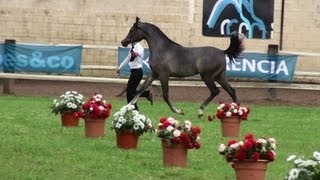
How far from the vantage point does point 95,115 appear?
1384cm

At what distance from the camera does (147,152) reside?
12531 millimetres

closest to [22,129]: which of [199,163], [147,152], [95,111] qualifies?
[95,111]

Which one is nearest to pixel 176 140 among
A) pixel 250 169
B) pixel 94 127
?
pixel 250 169

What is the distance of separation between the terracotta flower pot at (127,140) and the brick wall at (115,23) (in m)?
→ 17.4

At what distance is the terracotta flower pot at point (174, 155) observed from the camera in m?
10.9

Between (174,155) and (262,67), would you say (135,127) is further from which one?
(262,67)

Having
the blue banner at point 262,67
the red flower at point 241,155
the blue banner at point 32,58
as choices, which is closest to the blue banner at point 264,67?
the blue banner at point 262,67

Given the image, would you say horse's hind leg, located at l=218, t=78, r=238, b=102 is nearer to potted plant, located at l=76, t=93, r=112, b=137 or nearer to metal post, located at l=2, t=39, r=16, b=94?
potted plant, located at l=76, t=93, r=112, b=137

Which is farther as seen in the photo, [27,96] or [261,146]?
[27,96]

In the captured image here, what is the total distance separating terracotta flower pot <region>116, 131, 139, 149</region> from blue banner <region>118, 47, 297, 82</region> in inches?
530

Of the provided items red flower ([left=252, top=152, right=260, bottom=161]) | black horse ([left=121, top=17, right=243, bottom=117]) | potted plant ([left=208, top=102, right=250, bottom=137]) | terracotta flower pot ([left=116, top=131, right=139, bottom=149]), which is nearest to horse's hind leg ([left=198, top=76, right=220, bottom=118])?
black horse ([left=121, top=17, right=243, bottom=117])

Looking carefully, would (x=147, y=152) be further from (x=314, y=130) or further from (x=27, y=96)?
(x=27, y=96)

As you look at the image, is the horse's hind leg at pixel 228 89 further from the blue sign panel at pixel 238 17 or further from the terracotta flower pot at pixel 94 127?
the blue sign panel at pixel 238 17

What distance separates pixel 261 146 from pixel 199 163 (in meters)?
2.32
